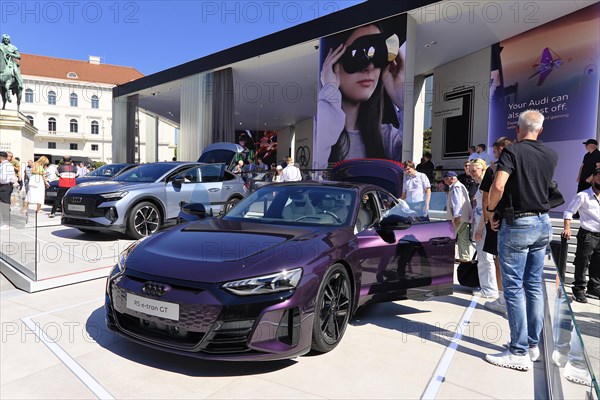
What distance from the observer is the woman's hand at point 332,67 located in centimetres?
1345

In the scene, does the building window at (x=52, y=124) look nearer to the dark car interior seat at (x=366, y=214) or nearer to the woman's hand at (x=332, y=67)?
the woman's hand at (x=332, y=67)

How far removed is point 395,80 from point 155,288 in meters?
10.7

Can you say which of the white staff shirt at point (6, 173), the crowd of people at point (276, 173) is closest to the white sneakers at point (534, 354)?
the crowd of people at point (276, 173)

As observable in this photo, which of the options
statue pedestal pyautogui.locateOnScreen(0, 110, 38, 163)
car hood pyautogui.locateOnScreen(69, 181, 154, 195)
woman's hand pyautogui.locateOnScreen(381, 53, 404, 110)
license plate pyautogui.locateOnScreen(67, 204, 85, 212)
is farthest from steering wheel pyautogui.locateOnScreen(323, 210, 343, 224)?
statue pedestal pyautogui.locateOnScreen(0, 110, 38, 163)

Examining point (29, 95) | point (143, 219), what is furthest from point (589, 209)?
point (29, 95)

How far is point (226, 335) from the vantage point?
257 cm

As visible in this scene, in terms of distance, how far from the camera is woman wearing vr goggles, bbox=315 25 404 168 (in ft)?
39.2

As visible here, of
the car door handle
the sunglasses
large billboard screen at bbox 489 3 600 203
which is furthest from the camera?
the sunglasses

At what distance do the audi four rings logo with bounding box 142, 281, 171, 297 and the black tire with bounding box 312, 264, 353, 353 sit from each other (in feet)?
3.29

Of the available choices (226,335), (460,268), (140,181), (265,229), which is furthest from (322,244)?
(140,181)

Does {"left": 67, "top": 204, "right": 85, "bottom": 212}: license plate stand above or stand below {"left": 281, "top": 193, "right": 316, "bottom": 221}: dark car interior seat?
below

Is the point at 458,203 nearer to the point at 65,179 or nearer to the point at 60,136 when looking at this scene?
the point at 65,179

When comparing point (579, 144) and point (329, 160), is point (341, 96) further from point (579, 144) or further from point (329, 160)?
point (579, 144)

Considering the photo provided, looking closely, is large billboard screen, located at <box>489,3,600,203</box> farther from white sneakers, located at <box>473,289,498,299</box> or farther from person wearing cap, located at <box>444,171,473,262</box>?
white sneakers, located at <box>473,289,498,299</box>
